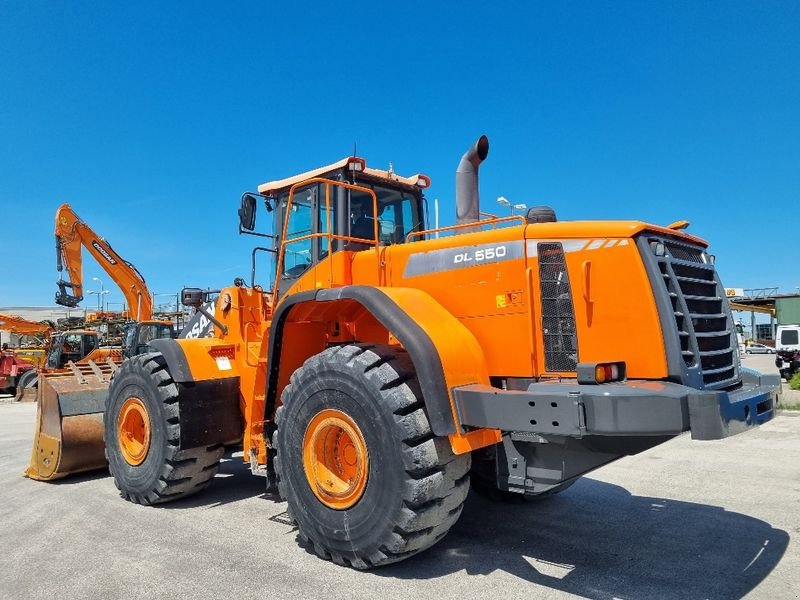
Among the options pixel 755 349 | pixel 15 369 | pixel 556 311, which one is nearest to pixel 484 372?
pixel 556 311

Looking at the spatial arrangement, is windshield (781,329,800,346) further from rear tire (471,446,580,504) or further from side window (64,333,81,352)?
side window (64,333,81,352)

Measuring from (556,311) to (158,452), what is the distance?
404 centimetres

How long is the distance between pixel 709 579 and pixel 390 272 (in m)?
3.06

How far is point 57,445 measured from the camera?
6980mm

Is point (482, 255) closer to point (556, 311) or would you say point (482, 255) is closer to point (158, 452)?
point (556, 311)

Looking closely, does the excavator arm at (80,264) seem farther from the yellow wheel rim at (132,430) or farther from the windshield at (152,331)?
the yellow wheel rim at (132,430)

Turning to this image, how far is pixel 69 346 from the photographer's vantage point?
21984mm

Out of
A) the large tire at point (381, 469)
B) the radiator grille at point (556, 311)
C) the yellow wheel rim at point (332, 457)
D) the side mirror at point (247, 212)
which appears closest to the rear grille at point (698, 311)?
the radiator grille at point (556, 311)

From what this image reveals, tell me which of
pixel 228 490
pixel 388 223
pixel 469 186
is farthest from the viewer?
pixel 228 490

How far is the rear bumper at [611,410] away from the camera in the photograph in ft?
10.7

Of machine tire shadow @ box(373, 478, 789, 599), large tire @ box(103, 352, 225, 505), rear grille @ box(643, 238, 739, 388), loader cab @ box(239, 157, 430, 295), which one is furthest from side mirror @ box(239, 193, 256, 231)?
rear grille @ box(643, 238, 739, 388)

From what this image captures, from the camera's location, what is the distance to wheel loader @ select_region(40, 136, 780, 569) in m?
3.61

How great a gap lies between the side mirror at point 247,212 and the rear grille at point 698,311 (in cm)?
363

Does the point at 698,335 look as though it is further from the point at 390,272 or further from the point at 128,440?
the point at 128,440
